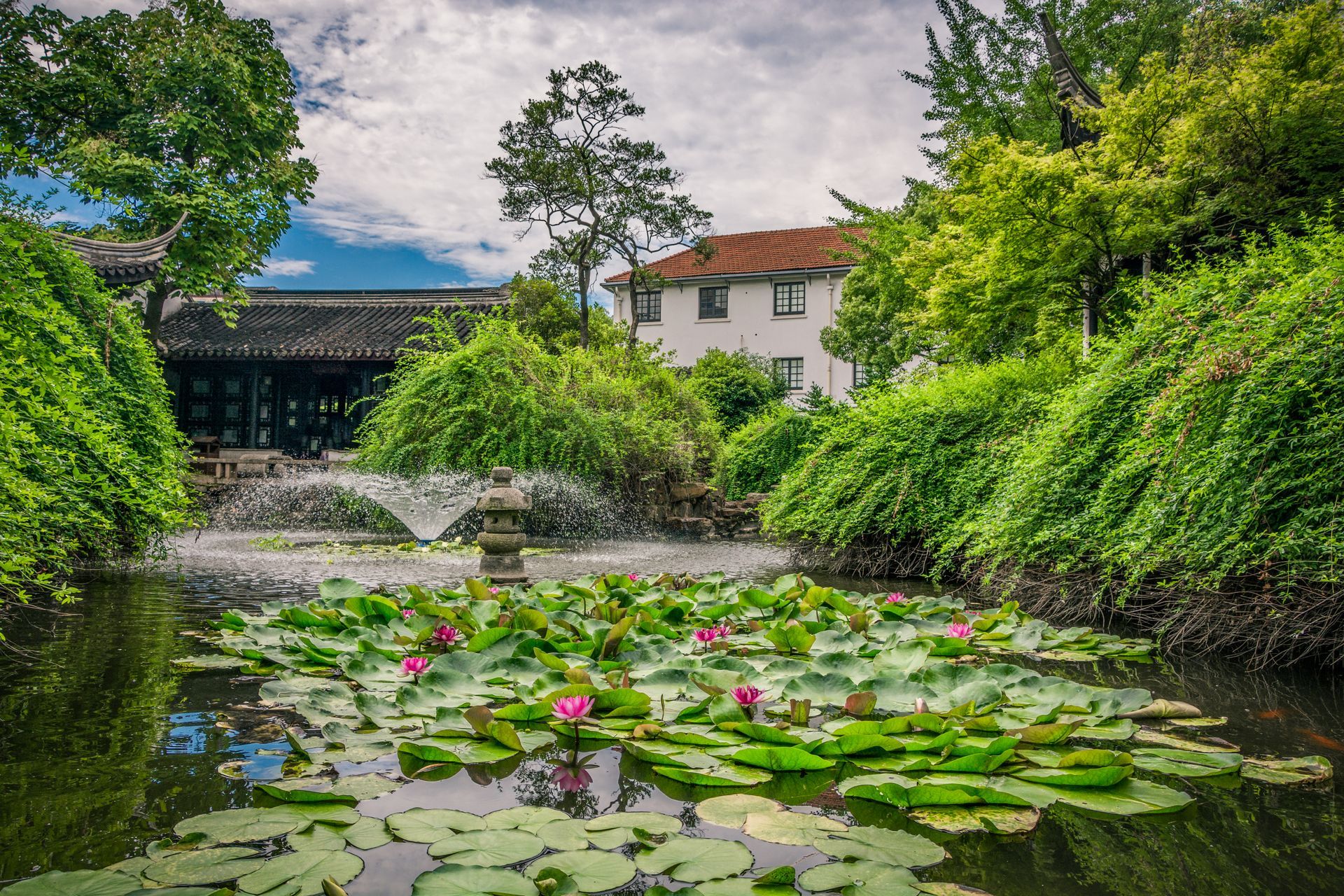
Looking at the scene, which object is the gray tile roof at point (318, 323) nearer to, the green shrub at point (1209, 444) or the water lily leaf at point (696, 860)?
the green shrub at point (1209, 444)

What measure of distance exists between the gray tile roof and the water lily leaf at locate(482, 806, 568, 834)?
14478 mm

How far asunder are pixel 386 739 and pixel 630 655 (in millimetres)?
1099

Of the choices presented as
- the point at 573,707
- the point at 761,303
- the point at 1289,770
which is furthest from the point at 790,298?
the point at 573,707

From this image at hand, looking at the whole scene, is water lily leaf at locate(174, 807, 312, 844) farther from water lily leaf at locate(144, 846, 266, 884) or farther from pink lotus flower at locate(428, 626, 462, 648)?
pink lotus flower at locate(428, 626, 462, 648)

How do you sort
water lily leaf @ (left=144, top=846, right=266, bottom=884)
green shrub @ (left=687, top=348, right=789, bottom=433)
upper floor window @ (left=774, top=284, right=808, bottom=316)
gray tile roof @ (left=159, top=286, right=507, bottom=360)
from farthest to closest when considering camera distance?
upper floor window @ (left=774, top=284, right=808, bottom=316)
green shrub @ (left=687, top=348, right=789, bottom=433)
gray tile roof @ (left=159, top=286, right=507, bottom=360)
water lily leaf @ (left=144, top=846, right=266, bottom=884)

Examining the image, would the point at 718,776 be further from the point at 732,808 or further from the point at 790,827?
the point at 790,827

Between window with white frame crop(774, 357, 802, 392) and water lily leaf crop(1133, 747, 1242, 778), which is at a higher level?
window with white frame crop(774, 357, 802, 392)

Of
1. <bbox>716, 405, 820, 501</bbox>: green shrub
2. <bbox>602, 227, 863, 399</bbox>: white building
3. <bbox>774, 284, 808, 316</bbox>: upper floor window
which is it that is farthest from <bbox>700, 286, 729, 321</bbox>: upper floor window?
<bbox>716, 405, 820, 501</bbox>: green shrub

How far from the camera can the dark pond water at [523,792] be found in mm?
1653

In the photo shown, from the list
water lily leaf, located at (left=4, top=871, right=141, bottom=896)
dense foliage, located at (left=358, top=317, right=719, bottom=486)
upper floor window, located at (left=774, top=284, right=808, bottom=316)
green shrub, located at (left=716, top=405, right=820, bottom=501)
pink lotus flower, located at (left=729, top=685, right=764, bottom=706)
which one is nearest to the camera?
water lily leaf, located at (left=4, top=871, right=141, bottom=896)

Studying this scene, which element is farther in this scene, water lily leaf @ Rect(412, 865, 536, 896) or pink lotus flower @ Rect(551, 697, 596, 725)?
pink lotus flower @ Rect(551, 697, 596, 725)

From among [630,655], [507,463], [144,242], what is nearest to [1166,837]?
[630,655]

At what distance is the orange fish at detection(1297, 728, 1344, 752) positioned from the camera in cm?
251

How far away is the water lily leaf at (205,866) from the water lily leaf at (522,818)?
47cm
